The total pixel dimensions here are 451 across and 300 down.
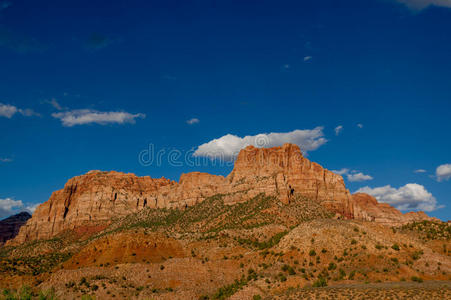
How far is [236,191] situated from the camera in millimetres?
147250

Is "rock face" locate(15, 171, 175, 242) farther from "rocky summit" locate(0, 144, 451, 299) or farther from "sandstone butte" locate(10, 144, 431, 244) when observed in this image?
"rocky summit" locate(0, 144, 451, 299)

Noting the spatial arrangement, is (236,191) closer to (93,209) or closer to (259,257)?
(93,209)

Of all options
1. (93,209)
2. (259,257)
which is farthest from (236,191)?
(259,257)

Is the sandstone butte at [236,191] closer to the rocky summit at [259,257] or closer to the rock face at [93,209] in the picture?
the rock face at [93,209]

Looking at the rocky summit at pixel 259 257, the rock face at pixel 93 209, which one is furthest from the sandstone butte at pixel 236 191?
the rocky summit at pixel 259 257

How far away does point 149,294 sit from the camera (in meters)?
57.9

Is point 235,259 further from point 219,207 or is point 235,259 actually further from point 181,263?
point 219,207

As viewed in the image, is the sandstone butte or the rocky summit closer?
the rocky summit

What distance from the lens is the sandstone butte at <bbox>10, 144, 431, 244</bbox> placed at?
456 feet

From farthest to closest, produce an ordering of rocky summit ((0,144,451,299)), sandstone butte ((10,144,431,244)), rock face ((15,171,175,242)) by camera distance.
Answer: rock face ((15,171,175,242))
sandstone butte ((10,144,431,244))
rocky summit ((0,144,451,299))

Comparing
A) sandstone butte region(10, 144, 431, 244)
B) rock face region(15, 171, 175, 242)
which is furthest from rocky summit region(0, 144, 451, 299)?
rock face region(15, 171, 175, 242)

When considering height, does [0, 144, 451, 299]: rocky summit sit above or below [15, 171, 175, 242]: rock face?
→ below

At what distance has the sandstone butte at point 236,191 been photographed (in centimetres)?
13888

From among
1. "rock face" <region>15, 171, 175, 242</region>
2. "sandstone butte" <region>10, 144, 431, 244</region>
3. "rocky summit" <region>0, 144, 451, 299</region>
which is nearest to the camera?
"rocky summit" <region>0, 144, 451, 299</region>
